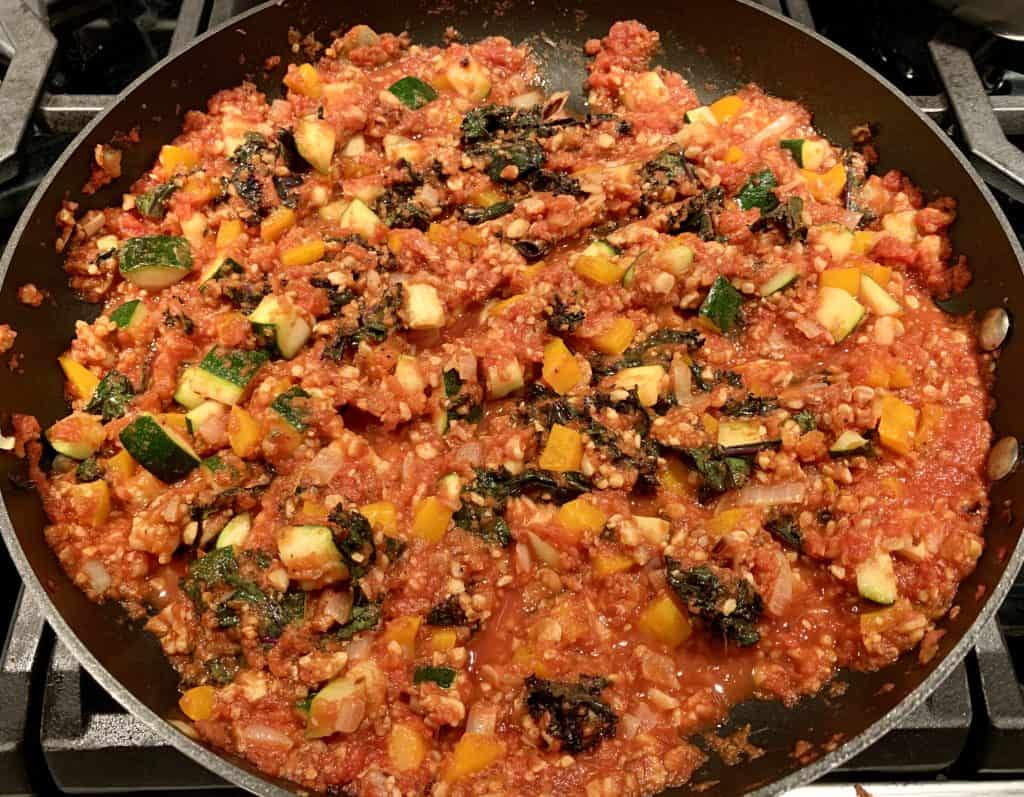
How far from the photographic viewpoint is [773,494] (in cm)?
248

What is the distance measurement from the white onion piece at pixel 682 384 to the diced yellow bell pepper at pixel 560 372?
1.01 ft

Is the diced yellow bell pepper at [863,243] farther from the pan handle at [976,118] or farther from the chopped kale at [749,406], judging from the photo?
the chopped kale at [749,406]

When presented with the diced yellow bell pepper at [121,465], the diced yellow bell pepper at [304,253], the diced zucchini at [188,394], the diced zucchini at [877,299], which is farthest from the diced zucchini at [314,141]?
the diced zucchini at [877,299]

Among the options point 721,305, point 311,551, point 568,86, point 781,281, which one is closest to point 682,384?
point 721,305

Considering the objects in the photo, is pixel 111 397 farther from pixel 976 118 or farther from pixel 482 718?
pixel 976 118

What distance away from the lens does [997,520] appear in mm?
2363

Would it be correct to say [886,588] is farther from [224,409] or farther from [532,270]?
[224,409]

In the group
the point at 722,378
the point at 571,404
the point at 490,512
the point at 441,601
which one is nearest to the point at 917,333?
the point at 722,378

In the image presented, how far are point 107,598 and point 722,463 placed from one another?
70.5 inches

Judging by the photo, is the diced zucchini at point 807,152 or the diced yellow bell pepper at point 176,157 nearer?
the diced yellow bell pepper at point 176,157

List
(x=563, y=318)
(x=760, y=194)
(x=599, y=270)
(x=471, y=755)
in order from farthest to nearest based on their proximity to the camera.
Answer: (x=760, y=194)
(x=599, y=270)
(x=563, y=318)
(x=471, y=755)

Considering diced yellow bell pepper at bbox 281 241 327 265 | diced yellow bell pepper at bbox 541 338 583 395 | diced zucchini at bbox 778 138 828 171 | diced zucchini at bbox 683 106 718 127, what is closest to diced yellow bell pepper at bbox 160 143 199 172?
diced yellow bell pepper at bbox 281 241 327 265

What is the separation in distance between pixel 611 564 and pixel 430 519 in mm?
524

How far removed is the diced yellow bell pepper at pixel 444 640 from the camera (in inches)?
87.9
